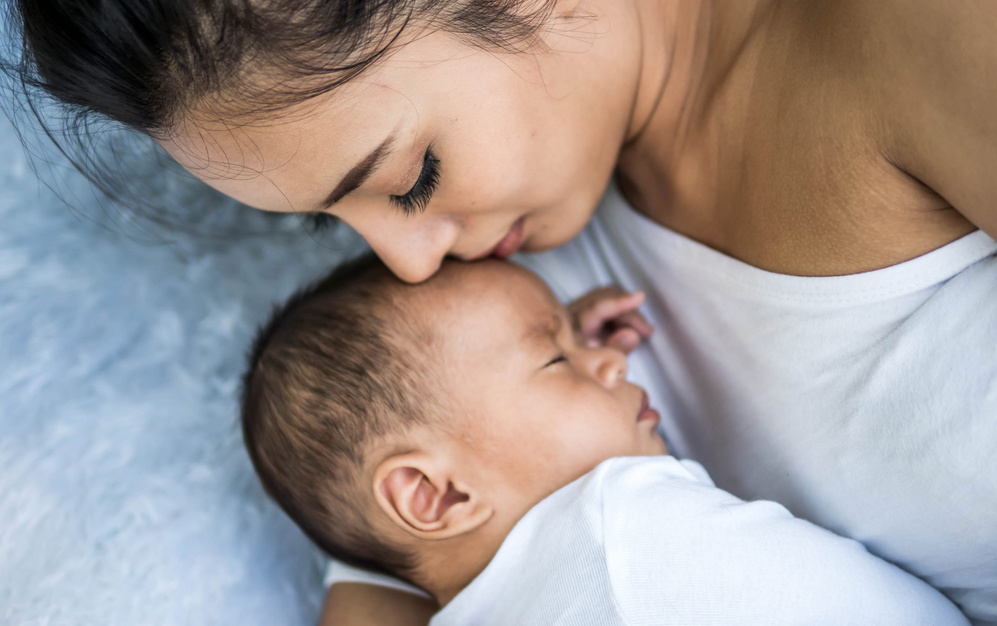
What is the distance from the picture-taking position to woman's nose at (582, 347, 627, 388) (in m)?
1.07

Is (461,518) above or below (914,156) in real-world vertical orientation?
below

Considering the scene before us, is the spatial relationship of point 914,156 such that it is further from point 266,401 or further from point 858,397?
point 266,401

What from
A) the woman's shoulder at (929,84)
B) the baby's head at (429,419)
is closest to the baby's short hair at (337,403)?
the baby's head at (429,419)

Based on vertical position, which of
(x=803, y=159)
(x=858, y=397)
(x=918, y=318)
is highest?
(x=803, y=159)

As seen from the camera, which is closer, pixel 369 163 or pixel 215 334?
pixel 369 163

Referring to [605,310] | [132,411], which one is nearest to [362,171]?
[605,310]

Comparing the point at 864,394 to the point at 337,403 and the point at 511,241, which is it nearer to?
the point at 511,241

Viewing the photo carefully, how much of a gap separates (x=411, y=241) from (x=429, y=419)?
9.8 inches

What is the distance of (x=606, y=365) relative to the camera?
3.58ft

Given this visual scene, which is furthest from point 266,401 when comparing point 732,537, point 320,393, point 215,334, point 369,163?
point 732,537

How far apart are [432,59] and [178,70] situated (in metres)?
0.27

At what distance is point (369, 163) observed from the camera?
0.80 m

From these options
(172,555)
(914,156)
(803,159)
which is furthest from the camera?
(172,555)

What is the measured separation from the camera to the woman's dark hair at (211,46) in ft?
2.23
